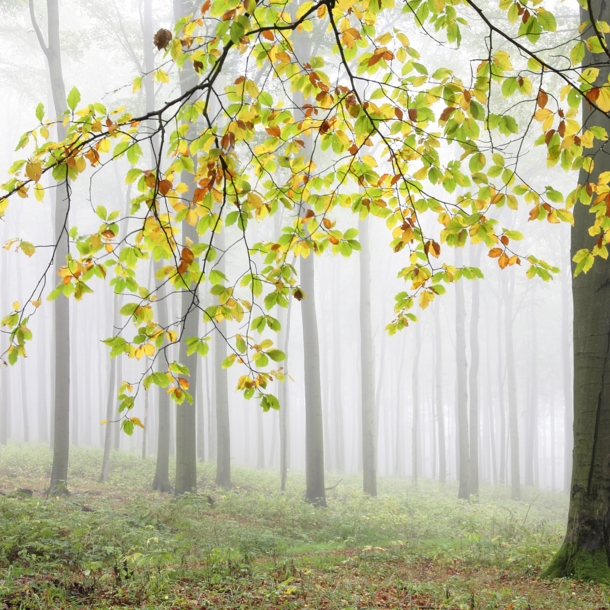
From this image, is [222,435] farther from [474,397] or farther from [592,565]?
[592,565]

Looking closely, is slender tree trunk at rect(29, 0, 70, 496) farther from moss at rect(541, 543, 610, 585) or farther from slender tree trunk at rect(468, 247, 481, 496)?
slender tree trunk at rect(468, 247, 481, 496)

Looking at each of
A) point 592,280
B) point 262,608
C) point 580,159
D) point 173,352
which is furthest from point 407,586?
point 173,352

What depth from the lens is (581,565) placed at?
4547 mm

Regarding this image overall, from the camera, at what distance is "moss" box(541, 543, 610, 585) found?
14.6 feet

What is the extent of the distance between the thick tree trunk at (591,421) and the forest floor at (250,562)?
0.29m

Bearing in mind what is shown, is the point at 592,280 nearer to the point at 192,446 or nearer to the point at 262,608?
the point at 262,608

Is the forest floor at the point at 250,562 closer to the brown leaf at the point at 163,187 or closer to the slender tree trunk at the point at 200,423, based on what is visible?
the brown leaf at the point at 163,187

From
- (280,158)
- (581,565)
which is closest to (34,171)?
(280,158)

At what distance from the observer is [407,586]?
14.8 feet

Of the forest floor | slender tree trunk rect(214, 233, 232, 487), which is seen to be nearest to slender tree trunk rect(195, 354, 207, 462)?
slender tree trunk rect(214, 233, 232, 487)

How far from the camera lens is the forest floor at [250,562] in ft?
13.1

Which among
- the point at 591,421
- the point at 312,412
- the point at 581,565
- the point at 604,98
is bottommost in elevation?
the point at 581,565

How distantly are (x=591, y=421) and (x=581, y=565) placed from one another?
47.8 inches

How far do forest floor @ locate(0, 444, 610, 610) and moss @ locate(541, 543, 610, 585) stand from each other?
0.51 ft
